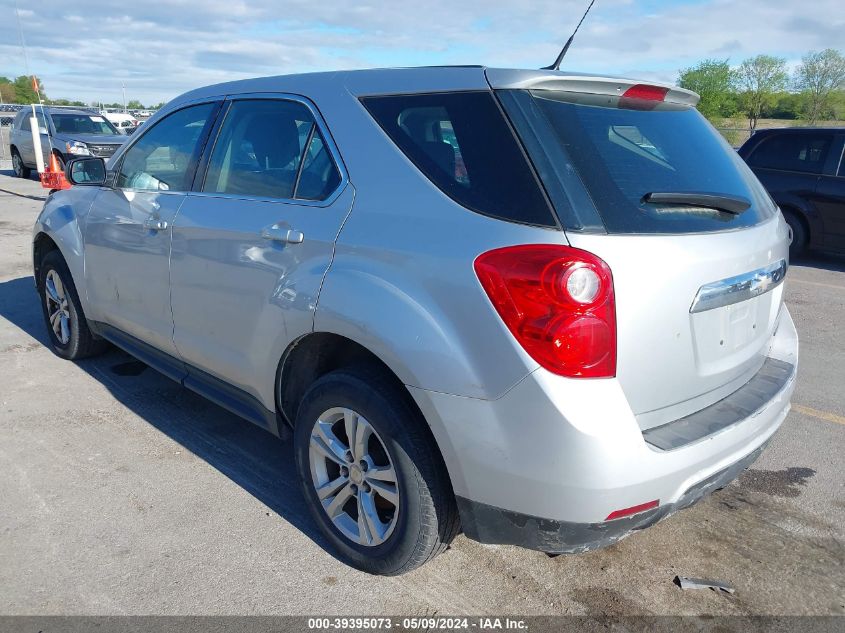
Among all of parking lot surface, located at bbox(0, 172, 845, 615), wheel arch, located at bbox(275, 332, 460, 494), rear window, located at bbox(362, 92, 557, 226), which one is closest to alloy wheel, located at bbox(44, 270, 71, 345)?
parking lot surface, located at bbox(0, 172, 845, 615)

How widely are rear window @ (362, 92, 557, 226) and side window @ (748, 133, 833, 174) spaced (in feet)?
27.0

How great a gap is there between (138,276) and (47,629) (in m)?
1.90

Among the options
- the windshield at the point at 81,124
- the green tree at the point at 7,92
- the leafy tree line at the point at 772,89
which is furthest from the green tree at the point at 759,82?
the green tree at the point at 7,92

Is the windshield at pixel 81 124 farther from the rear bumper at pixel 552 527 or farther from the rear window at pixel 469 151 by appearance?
the rear bumper at pixel 552 527

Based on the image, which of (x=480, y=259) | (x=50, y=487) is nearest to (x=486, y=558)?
(x=480, y=259)

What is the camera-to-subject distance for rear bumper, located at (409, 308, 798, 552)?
205 cm

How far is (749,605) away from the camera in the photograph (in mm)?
Result: 2582

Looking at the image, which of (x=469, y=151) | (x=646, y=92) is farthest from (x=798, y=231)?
(x=469, y=151)

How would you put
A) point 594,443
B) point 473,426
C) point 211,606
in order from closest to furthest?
1. point 594,443
2. point 473,426
3. point 211,606

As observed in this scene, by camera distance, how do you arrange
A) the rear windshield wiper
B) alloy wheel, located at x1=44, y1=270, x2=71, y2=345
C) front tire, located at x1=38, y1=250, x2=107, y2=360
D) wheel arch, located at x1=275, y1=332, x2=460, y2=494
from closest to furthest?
the rear windshield wiper, wheel arch, located at x1=275, y1=332, x2=460, y2=494, front tire, located at x1=38, y1=250, x2=107, y2=360, alloy wheel, located at x1=44, y1=270, x2=71, y2=345

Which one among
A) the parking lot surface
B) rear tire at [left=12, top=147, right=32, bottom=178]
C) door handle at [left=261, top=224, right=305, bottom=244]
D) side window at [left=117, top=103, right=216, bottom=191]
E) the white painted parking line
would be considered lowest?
rear tire at [left=12, top=147, right=32, bottom=178]

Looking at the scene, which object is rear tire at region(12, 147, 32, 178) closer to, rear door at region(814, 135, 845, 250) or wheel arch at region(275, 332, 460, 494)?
rear door at region(814, 135, 845, 250)

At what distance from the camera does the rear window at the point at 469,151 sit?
7.16 feet

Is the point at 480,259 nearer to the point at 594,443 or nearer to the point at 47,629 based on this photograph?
the point at 594,443
